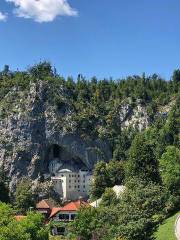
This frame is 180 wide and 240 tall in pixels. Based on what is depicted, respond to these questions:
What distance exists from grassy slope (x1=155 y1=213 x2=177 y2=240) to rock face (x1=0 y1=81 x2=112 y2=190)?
93.2 metres

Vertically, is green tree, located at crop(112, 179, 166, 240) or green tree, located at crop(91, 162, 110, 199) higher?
green tree, located at crop(91, 162, 110, 199)

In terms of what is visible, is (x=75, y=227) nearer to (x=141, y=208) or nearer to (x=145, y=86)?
(x=141, y=208)

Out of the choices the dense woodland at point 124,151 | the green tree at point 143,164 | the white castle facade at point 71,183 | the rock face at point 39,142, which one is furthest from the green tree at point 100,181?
the green tree at point 143,164

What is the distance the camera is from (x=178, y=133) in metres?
136

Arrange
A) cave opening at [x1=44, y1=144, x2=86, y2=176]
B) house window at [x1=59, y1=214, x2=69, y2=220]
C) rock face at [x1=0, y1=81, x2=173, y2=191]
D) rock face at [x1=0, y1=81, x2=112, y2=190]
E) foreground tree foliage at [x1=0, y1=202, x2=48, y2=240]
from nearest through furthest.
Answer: foreground tree foliage at [x1=0, y1=202, x2=48, y2=240], house window at [x1=59, y1=214, x2=69, y2=220], rock face at [x1=0, y1=81, x2=112, y2=190], rock face at [x1=0, y1=81, x2=173, y2=191], cave opening at [x1=44, y1=144, x2=86, y2=176]

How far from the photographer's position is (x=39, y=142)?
486 ft

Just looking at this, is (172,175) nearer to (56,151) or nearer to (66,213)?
(66,213)

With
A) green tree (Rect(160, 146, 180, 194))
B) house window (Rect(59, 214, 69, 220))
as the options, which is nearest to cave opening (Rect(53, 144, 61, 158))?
house window (Rect(59, 214, 69, 220))

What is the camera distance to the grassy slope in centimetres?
4421

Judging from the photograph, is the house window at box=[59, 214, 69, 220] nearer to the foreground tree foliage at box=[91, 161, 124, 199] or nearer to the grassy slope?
the foreground tree foliage at box=[91, 161, 124, 199]

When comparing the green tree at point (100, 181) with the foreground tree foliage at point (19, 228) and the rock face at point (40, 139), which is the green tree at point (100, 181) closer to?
the rock face at point (40, 139)

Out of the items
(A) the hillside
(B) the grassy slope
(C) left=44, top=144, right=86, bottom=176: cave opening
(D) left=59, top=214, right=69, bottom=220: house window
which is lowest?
(B) the grassy slope

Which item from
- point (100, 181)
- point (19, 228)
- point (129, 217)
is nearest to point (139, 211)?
point (129, 217)

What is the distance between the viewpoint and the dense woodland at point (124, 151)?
48.9m
